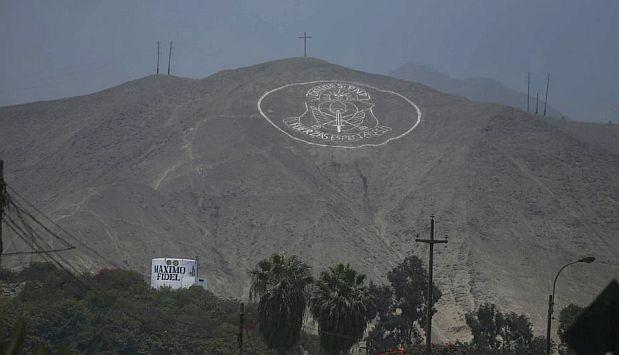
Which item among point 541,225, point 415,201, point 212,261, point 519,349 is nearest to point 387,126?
point 415,201

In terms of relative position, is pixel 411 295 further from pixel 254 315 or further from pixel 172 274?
pixel 172 274

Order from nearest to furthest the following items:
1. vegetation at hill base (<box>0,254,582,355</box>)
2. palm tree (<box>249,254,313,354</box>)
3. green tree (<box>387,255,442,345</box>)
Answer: vegetation at hill base (<box>0,254,582,355</box>)
palm tree (<box>249,254,313,354</box>)
green tree (<box>387,255,442,345</box>)

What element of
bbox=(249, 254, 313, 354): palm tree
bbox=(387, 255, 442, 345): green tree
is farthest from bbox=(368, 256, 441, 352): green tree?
bbox=(249, 254, 313, 354): palm tree

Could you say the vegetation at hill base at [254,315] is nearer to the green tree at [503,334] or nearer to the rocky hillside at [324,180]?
the green tree at [503,334]

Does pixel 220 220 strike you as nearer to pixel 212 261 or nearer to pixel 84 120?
→ pixel 212 261

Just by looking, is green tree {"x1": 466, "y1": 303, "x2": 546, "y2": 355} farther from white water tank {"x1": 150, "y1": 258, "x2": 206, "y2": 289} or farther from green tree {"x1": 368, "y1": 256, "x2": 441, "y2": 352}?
white water tank {"x1": 150, "y1": 258, "x2": 206, "y2": 289}

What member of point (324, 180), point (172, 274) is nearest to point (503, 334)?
point (172, 274)

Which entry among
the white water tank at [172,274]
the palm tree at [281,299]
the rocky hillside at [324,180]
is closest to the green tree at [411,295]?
the rocky hillside at [324,180]
